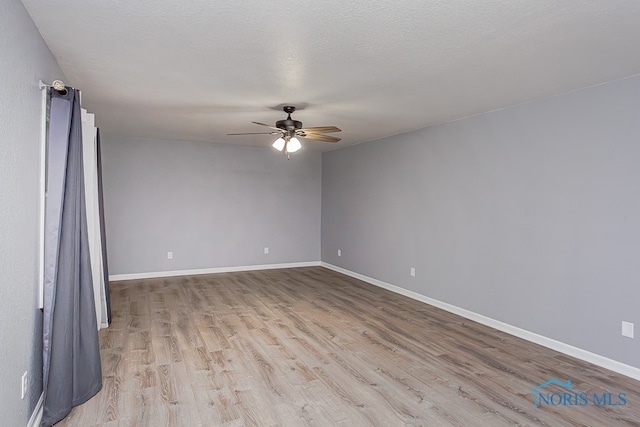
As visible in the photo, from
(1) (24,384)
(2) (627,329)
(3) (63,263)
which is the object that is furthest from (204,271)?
(2) (627,329)

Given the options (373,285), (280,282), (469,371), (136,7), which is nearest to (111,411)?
(136,7)

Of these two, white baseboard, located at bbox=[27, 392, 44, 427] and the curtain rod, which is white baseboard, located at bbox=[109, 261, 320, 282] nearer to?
white baseboard, located at bbox=[27, 392, 44, 427]

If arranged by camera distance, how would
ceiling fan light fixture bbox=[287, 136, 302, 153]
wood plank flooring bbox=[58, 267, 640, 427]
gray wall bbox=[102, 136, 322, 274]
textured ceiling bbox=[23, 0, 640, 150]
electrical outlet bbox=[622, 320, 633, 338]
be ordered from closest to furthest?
textured ceiling bbox=[23, 0, 640, 150]
wood plank flooring bbox=[58, 267, 640, 427]
electrical outlet bbox=[622, 320, 633, 338]
ceiling fan light fixture bbox=[287, 136, 302, 153]
gray wall bbox=[102, 136, 322, 274]

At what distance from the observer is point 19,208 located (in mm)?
1970

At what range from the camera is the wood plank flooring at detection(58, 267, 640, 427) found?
244cm

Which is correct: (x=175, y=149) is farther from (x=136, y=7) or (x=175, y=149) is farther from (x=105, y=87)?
(x=136, y=7)

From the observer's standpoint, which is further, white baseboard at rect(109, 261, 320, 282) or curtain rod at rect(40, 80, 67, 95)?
white baseboard at rect(109, 261, 320, 282)

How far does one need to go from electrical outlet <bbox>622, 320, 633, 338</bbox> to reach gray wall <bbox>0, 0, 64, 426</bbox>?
13.7 ft

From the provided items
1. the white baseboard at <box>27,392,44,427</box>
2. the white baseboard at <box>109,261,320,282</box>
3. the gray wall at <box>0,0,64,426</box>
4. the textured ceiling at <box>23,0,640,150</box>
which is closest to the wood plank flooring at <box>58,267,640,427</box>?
the white baseboard at <box>27,392,44,427</box>

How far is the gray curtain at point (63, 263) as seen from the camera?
7.48 ft

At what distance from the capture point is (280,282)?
6.28 meters

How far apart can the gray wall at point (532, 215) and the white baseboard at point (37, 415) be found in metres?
4.09

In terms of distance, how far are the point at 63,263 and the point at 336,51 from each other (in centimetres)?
222

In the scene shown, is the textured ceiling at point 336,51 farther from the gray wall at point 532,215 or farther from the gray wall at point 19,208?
the gray wall at point 532,215
